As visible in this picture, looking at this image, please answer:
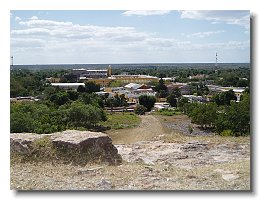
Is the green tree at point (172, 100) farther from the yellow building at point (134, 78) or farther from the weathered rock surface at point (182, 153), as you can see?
the weathered rock surface at point (182, 153)

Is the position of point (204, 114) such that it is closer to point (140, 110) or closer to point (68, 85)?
point (140, 110)

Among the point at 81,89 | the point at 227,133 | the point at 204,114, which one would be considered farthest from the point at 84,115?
the point at 227,133

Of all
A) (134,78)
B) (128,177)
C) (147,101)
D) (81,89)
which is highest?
(134,78)

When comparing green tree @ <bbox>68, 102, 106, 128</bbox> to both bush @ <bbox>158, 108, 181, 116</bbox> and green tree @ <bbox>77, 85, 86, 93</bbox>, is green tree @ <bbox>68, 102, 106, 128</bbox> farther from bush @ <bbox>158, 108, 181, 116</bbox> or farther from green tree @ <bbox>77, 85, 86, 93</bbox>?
bush @ <bbox>158, 108, 181, 116</bbox>

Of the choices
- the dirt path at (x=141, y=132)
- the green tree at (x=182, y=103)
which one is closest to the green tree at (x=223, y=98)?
the green tree at (x=182, y=103)

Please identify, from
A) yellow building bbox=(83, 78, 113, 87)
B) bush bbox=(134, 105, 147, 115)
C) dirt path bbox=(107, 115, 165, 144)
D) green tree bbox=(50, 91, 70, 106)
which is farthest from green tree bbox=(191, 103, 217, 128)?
green tree bbox=(50, 91, 70, 106)

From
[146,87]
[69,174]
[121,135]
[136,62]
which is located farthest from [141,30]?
[69,174]
